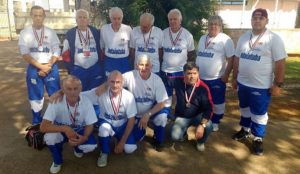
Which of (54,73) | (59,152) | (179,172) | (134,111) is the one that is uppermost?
(54,73)

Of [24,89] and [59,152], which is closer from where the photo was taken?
[59,152]

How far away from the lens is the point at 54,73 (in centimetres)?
520

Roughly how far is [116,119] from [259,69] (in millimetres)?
2267

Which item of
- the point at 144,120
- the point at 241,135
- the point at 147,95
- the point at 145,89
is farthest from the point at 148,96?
the point at 241,135

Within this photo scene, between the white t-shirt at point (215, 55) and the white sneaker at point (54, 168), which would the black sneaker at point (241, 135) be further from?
the white sneaker at point (54, 168)

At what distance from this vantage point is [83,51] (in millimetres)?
5168

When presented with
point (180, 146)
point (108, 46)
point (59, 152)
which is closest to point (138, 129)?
point (180, 146)

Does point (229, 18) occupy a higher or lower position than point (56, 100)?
higher

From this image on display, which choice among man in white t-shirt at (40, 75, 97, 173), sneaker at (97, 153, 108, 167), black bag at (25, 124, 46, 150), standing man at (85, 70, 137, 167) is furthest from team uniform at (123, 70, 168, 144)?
black bag at (25, 124, 46, 150)

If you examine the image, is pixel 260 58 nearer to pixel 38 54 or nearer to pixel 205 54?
pixel 205 54

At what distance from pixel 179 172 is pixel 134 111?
1.08 meters

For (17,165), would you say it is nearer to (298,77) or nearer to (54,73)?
(54,73)

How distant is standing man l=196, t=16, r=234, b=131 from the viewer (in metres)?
4.98

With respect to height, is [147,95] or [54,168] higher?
[147,95]
